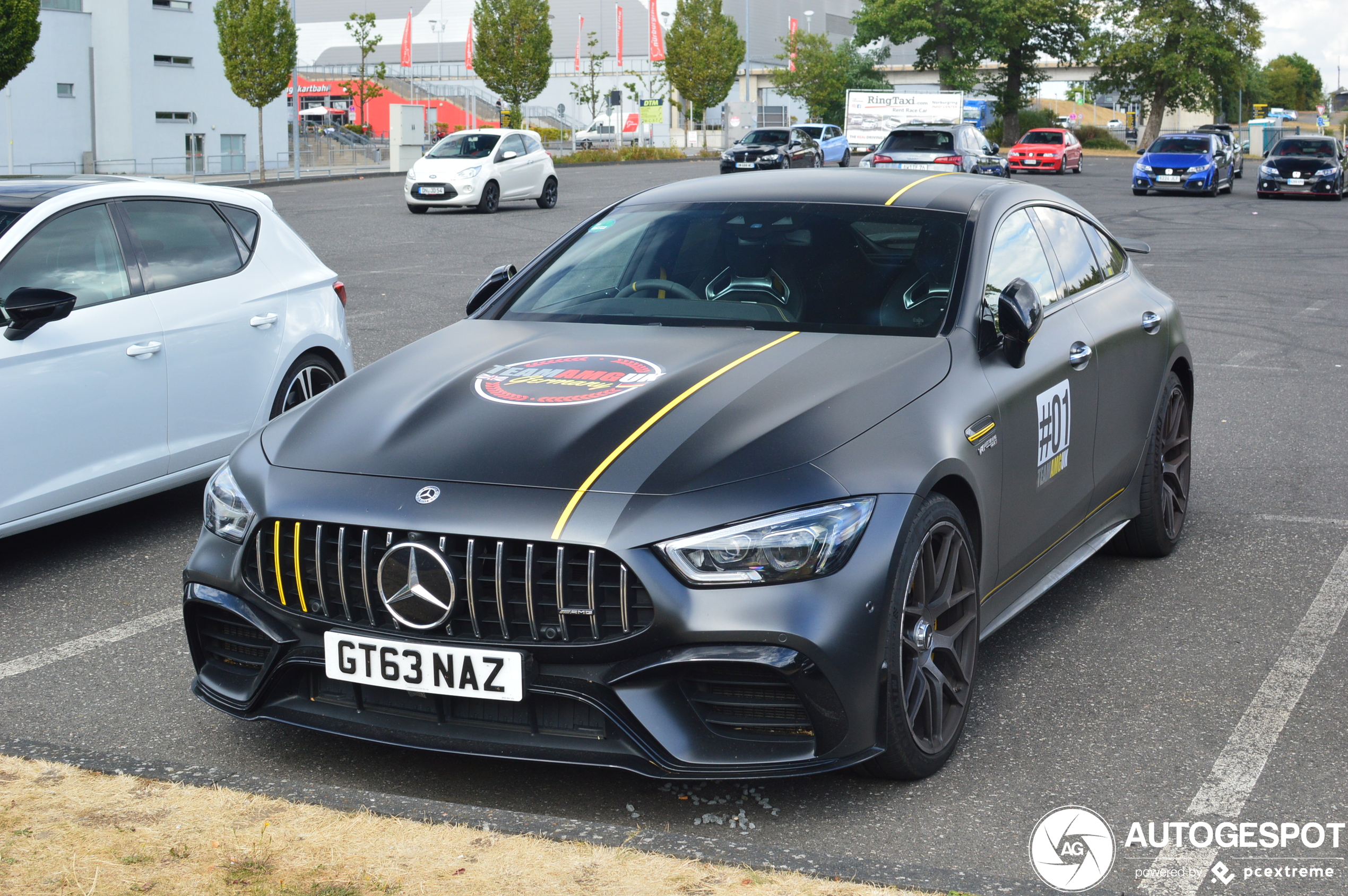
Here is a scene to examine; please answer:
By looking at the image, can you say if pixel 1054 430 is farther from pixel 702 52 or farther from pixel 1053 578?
pixel 702 52

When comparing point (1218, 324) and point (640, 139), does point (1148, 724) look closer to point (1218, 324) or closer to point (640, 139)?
point (1218, 324)

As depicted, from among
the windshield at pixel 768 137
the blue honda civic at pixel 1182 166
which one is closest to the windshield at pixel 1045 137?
the windshield at pixel 768 137

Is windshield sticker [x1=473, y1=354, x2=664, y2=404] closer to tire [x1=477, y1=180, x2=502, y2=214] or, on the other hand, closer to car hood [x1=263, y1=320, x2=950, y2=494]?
car hood [x1=263, y1=320, x2=950, y2=494]

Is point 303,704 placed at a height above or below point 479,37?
below

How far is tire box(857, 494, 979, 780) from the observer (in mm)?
3490

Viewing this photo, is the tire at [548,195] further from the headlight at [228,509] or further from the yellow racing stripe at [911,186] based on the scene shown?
the headlight at [228,509]

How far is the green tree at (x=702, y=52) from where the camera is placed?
70.4m

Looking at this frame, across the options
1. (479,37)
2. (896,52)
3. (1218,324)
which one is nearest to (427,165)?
(1218,324)

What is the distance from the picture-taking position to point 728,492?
11.0 feet

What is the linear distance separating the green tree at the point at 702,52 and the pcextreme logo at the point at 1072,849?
6946 cm

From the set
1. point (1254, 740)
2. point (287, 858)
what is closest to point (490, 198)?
point (1254, 740)

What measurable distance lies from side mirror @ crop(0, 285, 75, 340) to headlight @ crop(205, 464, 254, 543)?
5.94 ft

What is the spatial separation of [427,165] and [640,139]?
56.3m

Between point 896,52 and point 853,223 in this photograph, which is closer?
point 853,223
